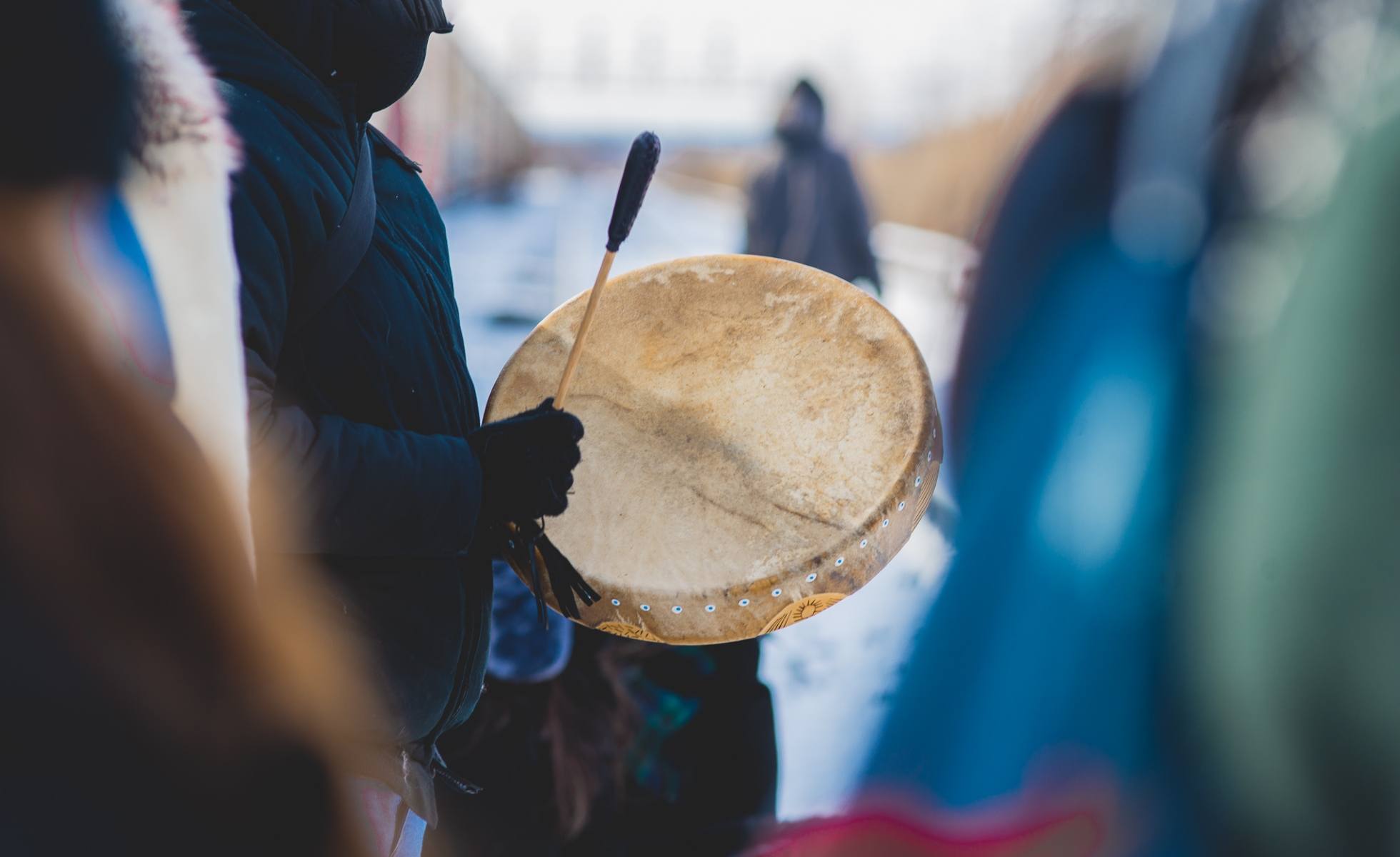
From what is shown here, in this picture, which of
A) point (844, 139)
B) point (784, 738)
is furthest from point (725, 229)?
point (784, 738)

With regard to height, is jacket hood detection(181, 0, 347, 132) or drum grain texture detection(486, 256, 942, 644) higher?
jacket hood detection(181, 0, 347, 132)

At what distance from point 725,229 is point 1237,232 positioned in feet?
59.7

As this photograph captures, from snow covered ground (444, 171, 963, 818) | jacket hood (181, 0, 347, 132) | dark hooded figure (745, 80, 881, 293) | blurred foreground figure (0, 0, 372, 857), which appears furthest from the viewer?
dark hooded figure (745, 80, 881, 293)

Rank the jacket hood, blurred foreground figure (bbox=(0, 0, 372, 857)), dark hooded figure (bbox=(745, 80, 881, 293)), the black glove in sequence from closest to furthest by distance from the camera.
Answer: blurred foreground figure (bbox=(0, 0, 372, 857))
the jacket hood
the black glove
dark hooded figure (bbox=(745, 80, 881, 293))

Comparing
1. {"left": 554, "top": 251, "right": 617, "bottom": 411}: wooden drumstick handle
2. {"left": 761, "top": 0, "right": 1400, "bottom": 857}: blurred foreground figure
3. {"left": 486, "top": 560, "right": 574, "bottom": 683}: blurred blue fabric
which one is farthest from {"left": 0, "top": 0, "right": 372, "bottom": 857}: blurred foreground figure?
{"left": 486, "top": 560, "right": 574, "bottom": 683}: blurred blue fabric

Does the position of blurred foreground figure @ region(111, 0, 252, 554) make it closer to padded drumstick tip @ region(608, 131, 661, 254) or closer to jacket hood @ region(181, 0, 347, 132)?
jacket hood @ region(181, 0, 347, 132)

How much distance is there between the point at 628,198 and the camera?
104cm

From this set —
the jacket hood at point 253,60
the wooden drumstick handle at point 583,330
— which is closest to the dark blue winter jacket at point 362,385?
the jacket hood at point 253,60

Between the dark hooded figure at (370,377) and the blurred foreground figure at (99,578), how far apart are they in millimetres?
81

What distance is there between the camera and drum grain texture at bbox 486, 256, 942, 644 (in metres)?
1.04

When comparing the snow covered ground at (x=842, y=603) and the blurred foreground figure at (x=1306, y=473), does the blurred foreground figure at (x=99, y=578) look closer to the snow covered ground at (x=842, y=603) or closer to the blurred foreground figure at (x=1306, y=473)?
the snow covered ground at (x=842, y=603)

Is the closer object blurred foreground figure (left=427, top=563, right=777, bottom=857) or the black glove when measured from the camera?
the black glove

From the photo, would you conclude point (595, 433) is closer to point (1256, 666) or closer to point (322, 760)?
point (322, 760)

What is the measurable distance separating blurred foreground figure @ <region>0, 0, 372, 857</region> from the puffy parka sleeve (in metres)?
0.06
